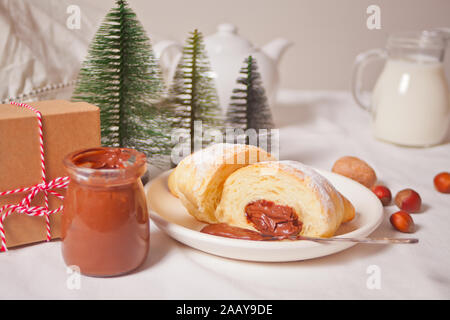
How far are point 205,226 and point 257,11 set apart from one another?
1.59 metres

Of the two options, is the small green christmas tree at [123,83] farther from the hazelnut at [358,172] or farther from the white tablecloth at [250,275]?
the hazelnut at [358,172]

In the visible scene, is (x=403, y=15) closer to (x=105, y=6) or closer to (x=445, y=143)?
(x=445, y=143)

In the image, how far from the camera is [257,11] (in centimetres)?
214

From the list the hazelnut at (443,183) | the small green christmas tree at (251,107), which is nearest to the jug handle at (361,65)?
the hazelnut at (443,183)

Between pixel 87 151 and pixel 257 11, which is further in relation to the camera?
pixel 257 11

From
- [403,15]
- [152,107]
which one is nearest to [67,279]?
[152,107]

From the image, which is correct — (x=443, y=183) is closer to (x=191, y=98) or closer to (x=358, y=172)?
(x=358, y=172)

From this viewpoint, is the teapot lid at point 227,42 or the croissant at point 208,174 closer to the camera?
the croissant at point 208,174

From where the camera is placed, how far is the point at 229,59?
4.58 ft

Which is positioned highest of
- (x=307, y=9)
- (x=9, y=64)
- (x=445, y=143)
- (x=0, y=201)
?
(x=307, y=9)

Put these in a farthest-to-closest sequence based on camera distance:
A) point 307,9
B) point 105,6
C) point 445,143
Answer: point 307,9 < point 105,6 < point 445,143

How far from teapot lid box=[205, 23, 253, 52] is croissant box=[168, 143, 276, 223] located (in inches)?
25.9

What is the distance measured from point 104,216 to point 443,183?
83 cm

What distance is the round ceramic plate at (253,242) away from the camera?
67 centimetres
